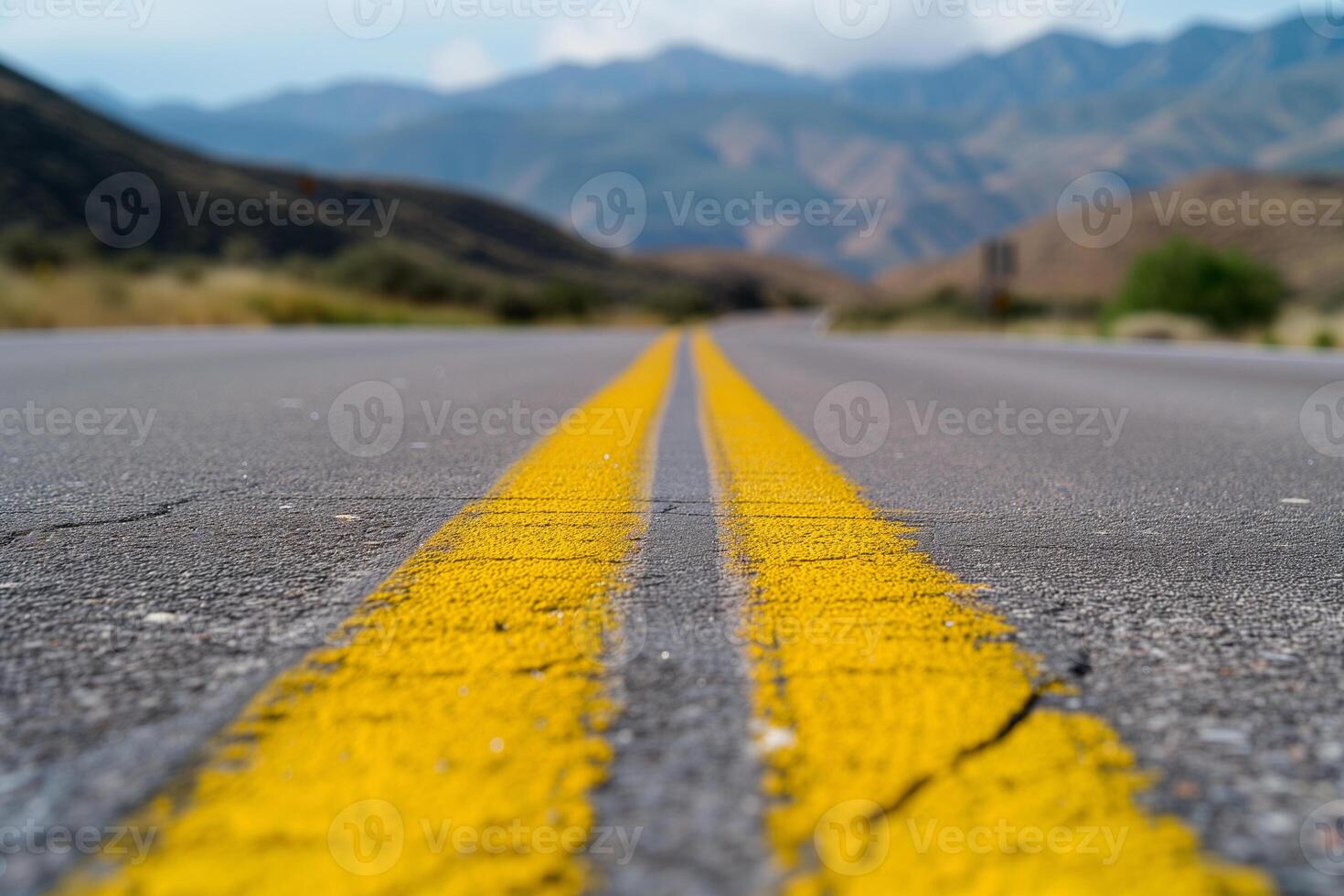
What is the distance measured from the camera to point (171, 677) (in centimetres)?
132

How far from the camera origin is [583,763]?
1.06 metres

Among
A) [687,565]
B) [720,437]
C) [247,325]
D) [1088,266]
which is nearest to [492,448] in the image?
[720,437]

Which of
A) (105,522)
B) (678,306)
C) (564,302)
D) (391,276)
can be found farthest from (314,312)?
(678,306)

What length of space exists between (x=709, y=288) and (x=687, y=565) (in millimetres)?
91872

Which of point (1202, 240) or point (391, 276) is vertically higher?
point (1202, 240)

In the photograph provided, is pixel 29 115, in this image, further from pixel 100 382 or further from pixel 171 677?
pixel 171 677

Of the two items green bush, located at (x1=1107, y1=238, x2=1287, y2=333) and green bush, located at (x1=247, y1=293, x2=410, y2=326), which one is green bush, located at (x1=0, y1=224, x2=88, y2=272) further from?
green bush, located at (x1=1107, y1=238, x2=1287, y2=333)

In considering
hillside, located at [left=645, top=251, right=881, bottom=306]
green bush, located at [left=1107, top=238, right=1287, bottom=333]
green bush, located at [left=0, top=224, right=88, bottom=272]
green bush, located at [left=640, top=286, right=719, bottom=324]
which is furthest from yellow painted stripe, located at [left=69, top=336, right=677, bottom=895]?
hillside, located at [left=645, top=251, right=881, bottom=306]

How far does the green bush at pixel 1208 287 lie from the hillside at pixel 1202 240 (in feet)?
171

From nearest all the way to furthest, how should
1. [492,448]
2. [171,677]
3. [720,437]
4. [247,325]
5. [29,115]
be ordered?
[171,677], [492,448], [720,437], [247,325], [29,115]

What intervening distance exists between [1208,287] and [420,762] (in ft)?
87.2

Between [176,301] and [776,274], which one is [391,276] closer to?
[176,301]

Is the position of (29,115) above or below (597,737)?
above

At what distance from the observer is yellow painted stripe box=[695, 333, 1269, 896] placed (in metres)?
0.89
